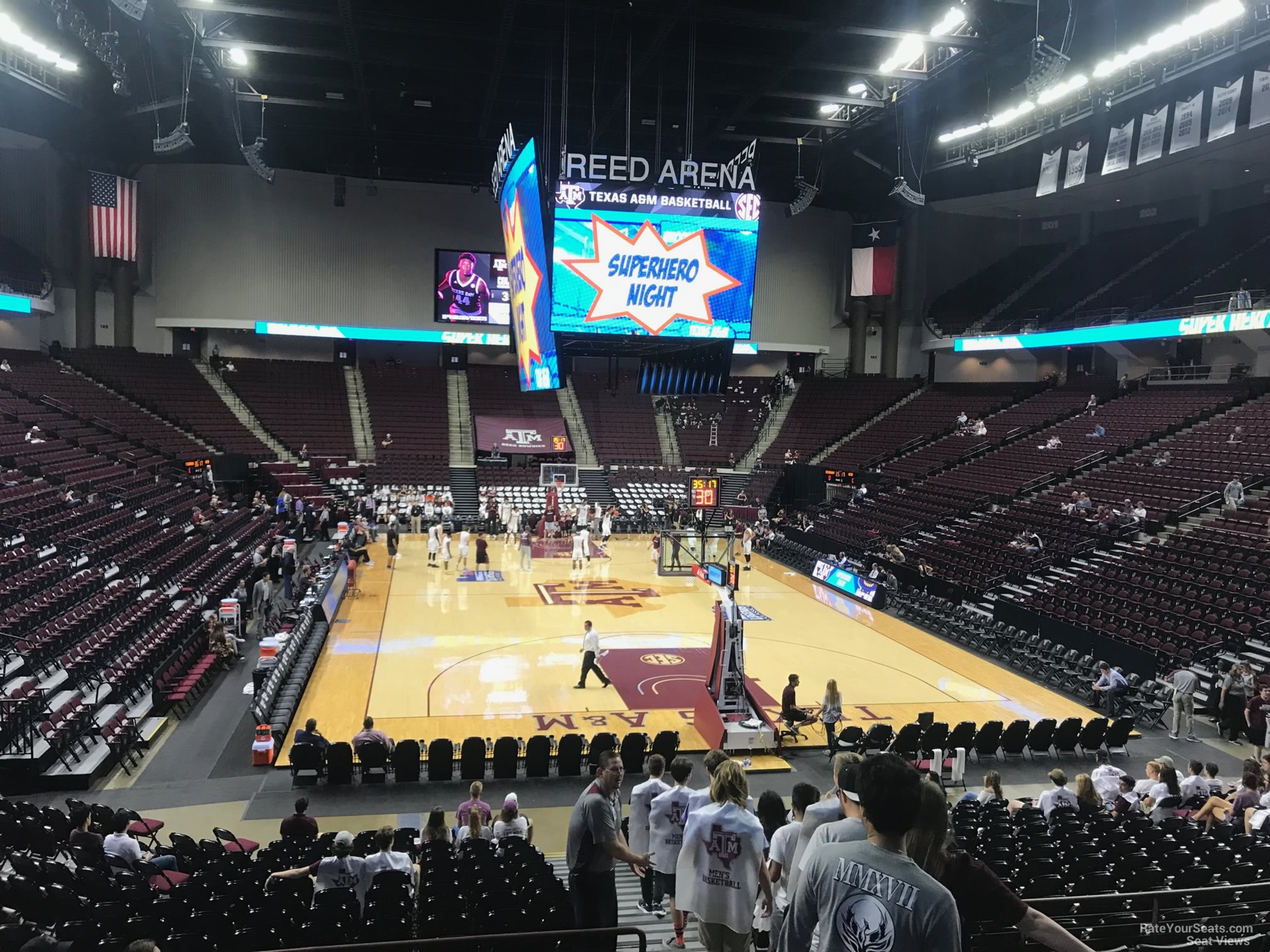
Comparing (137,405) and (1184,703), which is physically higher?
(137,405)

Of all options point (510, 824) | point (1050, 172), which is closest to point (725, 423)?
point (1050, 172)

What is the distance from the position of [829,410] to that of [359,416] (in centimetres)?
2361

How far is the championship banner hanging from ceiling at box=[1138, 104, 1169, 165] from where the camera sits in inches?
1013

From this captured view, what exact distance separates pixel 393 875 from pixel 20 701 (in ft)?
25.6

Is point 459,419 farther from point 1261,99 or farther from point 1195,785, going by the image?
point 1195,785

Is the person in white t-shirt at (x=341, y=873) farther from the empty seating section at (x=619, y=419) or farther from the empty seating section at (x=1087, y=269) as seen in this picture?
the empty seating section at (x=1087, y=269)

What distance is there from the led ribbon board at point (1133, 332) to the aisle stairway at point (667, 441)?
48.2ft

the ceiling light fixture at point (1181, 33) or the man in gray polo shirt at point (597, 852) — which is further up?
the ceiling light fixture at point (1181, 33)

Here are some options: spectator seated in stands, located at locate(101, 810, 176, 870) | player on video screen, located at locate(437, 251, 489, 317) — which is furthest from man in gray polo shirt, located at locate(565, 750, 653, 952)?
player on video screen, located at locate(437, 251, 489, 317)

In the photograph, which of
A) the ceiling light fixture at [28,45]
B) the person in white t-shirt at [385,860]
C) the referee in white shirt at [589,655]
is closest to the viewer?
the person in white t-shirt at [385,860]

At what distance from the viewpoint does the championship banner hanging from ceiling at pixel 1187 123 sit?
80.2 ft

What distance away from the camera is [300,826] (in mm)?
8430

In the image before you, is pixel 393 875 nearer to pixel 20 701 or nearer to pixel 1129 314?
pixel 20 701

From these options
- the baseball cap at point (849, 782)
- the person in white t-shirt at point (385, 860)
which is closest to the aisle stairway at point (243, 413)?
the person in white t-shirt at point (385, 860)
